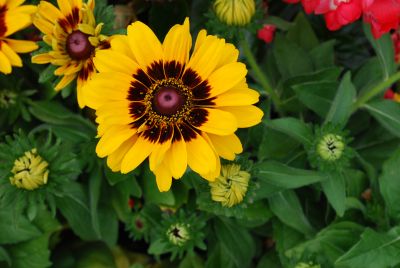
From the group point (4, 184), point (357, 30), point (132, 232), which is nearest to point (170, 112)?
point (4, 184)

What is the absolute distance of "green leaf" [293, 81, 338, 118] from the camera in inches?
48.0

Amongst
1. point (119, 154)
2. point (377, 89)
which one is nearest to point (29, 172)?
point (119, 154)

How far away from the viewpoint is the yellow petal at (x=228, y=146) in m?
0.88

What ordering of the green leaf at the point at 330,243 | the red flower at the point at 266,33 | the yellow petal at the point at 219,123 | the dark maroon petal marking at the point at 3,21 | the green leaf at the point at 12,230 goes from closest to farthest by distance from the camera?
1. the yellow petal at the point at 219,123
2. the dark maroon petal marking at the point at 3,21
3. the green leaf at the point at 330,243
4. the green leaf at the point at 12,230
5. the red flower at the point at 266,33

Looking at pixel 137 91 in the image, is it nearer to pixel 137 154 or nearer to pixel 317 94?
pixel 137 154

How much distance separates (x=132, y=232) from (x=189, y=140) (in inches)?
19.8

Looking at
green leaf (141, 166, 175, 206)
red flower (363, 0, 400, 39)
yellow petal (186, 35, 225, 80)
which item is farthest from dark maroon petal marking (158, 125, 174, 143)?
red flower (363, 0, 400, 39)

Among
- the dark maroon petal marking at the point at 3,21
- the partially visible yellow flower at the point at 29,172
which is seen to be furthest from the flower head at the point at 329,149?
the dark maroon petal marking at the point at 3,21

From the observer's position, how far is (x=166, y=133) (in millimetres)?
916

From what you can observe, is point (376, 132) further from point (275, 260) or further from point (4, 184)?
point (4, 184)

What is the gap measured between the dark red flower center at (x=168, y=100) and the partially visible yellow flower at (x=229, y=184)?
127 mm

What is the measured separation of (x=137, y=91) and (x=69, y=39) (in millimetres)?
181

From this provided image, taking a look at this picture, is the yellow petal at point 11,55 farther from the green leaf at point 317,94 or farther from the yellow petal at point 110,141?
the green leaf at point 317,94

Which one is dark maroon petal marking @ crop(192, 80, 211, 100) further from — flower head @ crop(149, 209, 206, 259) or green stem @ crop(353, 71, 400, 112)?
green stem @ crop(353, 71, 400, 112)
